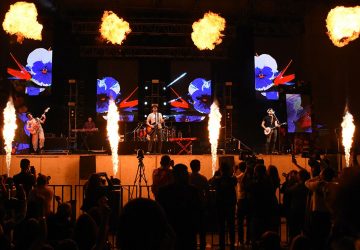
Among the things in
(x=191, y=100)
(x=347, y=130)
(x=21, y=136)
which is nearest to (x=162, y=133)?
(x=191, y=100)

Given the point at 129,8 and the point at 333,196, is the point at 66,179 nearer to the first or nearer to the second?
the point at 129,8

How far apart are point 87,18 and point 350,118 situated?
13774 millimetres

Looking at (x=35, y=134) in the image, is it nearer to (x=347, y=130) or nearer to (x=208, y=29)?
(x=208, y=29)

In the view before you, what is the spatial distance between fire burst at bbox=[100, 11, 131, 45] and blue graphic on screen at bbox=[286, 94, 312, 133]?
862 centimetres

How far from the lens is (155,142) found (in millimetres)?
19375

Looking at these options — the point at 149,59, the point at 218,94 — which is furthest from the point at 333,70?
the point at 149,59

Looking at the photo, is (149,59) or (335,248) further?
(149,59)

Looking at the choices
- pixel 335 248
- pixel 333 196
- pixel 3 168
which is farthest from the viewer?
pixel 3 168

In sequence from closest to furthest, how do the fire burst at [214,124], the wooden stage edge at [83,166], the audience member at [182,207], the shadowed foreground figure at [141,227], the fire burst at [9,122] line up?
the shadowed foreground figure at [141,227]
the audience member at [182,207]
the wooden stage edge at [83,166]
the fire burst at [9,122]
the fire burst at [214,124]

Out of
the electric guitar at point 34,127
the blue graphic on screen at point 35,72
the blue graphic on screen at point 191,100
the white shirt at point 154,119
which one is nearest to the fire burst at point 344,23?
the white shirt at point 154,119

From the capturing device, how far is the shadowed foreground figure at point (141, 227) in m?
2.27

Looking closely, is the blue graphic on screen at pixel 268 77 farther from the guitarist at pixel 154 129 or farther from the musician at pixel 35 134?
the musician at pixel 35 134

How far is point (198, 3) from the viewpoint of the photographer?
23781mm

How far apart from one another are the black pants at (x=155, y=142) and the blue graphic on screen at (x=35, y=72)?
8260mm
